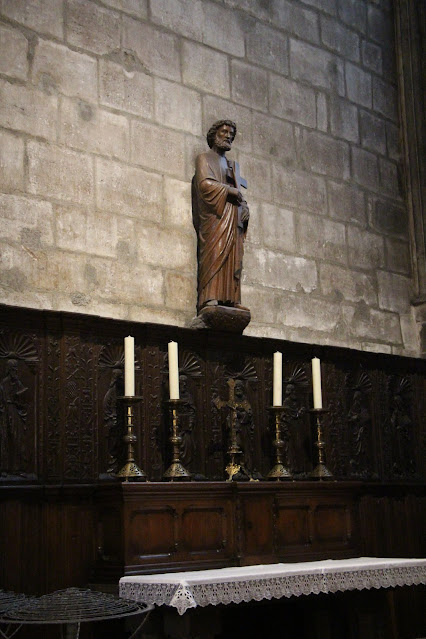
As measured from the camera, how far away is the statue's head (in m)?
7.24

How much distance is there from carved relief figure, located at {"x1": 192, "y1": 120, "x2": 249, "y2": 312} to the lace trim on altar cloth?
7.57ft

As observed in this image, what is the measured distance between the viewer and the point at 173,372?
20.0 ft

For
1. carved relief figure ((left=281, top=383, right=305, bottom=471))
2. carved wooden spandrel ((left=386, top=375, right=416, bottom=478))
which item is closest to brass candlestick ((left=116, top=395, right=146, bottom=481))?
carved relief figure ((left=281, top=383, right=305, bottom=471))

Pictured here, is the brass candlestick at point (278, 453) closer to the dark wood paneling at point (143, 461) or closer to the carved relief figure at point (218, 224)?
the dark wood paneling at point (143, 461)

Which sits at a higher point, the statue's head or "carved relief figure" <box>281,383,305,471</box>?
the statue's head

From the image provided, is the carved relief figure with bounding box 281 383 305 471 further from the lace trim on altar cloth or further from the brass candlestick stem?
the lace trim on altar cloth

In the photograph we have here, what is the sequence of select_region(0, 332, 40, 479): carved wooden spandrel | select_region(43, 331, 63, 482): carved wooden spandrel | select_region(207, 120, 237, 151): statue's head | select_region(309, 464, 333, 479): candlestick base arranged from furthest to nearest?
select_region(207, 120, 237, 151): statue's head, select_region(309, 464, 333, 479): candlestick base, select_region(43, 331, 63, 482): carved wooden spandrel, select_region(0, 332, 40, 479): carved wooden spandrel

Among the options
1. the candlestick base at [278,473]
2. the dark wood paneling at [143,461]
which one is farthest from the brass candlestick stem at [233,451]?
the candlestick base at [278,473]

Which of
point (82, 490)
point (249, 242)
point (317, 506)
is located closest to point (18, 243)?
point (82, 490)

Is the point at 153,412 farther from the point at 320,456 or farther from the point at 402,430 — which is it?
the point at 402,430

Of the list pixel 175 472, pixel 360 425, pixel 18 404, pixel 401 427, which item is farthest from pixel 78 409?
pixel 401 427

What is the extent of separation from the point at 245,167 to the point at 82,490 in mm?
3265

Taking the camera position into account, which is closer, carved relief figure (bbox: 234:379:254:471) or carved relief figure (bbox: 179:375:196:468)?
carved relief figure (bbox: 179:375:196:468)

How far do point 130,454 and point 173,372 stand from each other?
637 mm
